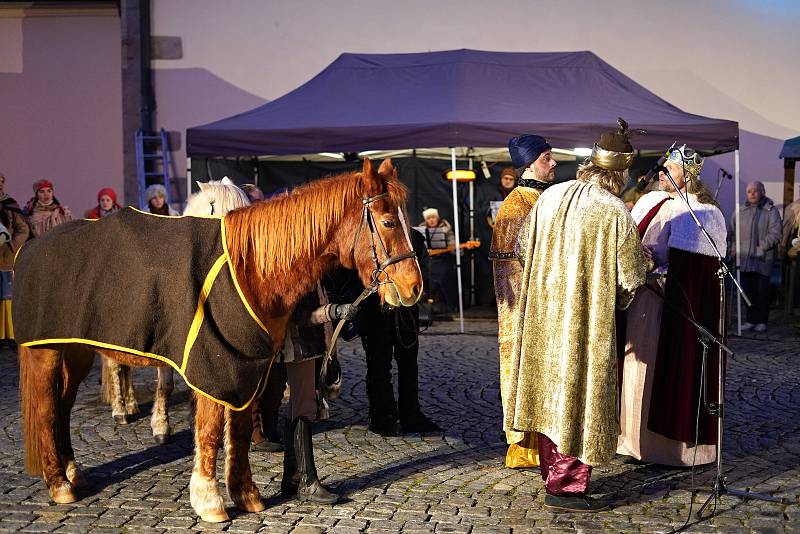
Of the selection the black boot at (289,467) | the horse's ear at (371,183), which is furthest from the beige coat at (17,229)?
the horse's ear at (371,183)

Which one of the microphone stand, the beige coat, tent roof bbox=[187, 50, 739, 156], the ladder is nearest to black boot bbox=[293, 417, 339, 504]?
the microphone stand

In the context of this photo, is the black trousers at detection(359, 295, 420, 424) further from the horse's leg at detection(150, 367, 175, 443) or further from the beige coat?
the beige coat

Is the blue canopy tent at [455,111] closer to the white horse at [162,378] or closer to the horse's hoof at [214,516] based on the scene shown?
the white horse at [162,378]

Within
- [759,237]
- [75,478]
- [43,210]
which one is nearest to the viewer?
[75,478]

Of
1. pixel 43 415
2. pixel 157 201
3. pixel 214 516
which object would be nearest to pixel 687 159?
pixel 214 516

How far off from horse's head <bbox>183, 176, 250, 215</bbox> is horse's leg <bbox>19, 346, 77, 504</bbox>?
1239mm

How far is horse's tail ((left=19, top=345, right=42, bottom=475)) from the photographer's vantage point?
504cm

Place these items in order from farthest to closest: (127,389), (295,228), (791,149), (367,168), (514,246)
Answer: (791,149) → (127,389) → (514,246) → (295,228) → (367,168)

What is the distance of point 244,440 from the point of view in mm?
4805

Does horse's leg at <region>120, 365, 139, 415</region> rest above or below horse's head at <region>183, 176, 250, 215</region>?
below

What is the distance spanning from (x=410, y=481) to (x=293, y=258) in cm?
157

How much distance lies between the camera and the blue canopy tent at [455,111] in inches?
430

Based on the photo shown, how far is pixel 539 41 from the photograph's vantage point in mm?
15883

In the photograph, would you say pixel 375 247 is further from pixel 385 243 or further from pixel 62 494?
pixel 62 494
